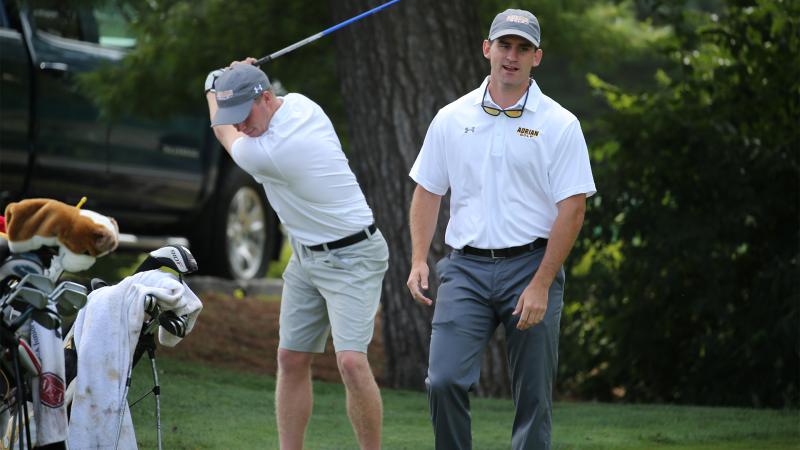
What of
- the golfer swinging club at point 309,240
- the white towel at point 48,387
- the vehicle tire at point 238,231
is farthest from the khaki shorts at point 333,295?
the vehicle tire at point 238,231

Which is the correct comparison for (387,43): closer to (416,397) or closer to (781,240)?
(416,397)

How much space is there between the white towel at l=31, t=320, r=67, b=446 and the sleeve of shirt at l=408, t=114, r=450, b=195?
4.82 ft

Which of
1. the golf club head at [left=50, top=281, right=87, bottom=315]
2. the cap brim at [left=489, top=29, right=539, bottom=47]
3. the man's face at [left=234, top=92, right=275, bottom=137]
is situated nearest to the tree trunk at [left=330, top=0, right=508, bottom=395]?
the man's face at [left=234, top=92, right=275, bottom=137]

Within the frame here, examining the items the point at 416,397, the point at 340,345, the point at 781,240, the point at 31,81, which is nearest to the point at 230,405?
the point at 416,397

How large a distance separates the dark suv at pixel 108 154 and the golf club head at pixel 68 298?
4799 mm

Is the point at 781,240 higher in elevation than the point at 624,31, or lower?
lower

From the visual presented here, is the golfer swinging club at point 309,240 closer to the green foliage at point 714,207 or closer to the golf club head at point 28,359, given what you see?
the golf club head at point 28,359

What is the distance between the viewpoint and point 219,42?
1015 cm

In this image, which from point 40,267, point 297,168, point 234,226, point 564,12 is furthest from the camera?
point 234,226

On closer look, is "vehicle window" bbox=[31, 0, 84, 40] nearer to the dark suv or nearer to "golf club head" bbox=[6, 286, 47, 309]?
the dark suv

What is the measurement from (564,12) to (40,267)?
6.30 metres

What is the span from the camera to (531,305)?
5539mm

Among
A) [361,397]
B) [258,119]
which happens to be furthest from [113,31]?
[361,397]

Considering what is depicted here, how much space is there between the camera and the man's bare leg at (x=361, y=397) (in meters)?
6.61
